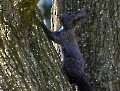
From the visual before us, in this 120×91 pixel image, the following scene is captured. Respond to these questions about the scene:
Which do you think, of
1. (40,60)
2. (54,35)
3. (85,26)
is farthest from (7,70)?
(85,26)

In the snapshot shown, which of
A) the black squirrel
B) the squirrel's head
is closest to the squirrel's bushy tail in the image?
the black squirrel

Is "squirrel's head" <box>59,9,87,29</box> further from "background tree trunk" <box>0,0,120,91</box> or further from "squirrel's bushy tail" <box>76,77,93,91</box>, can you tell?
"squirrel's bushy tail" <box>76,77,93,91</box>

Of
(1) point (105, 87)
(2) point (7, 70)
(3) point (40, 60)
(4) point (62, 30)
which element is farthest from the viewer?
(4) point (62, 30)

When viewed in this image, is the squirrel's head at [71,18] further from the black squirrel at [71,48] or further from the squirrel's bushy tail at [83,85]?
the squirrel's bushy tail at [83,85]

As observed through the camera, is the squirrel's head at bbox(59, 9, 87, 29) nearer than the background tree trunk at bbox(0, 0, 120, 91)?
No

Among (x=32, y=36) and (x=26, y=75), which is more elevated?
(x=32, y=36)

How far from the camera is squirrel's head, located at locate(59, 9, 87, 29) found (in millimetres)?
3016

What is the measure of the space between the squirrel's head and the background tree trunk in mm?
60

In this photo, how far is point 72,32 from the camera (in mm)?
3143

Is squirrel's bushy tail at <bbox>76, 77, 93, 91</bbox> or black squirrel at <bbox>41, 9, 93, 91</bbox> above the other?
black squirrel at <bbox>41, 9, 93, 91</bbox>

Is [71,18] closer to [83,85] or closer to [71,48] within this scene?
[71,48]

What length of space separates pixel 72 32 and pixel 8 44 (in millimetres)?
934

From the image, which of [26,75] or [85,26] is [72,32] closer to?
[85,26]

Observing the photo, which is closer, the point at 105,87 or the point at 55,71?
the point at 55,71
